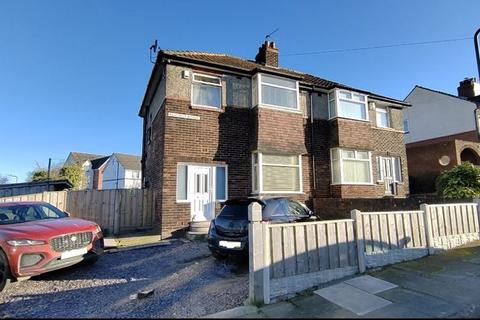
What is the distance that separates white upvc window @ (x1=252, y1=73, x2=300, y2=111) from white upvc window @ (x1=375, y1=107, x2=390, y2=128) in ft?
20.5

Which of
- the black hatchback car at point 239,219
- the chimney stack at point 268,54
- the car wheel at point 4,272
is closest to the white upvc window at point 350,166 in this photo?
the chimney stack at point 268,54

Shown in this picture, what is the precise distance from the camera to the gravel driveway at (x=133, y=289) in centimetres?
470

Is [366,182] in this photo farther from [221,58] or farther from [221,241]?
[221,241]

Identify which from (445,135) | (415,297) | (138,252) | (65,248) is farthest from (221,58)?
(445,135)

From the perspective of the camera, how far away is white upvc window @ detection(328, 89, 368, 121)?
14.6 metres

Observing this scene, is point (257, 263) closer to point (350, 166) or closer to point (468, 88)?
point (350, 166)

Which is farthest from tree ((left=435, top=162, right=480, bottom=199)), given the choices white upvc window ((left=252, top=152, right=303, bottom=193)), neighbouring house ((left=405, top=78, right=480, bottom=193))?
neighbouring house ((left=405, top=78, right=480, bottom=193))

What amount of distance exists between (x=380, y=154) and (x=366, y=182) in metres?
2.68

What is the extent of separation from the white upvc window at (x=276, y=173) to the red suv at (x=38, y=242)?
6592 millimetres

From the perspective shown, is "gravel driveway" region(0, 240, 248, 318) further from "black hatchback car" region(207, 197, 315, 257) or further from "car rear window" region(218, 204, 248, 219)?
"car rear window" region(218, 204, 248, 219)

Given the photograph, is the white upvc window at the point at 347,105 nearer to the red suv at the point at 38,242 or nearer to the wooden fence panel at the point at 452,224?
the wooden fence panel at the point at 452,224

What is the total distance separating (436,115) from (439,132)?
4.80ft

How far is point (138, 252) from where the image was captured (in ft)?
29.3

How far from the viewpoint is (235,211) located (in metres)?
7.08
